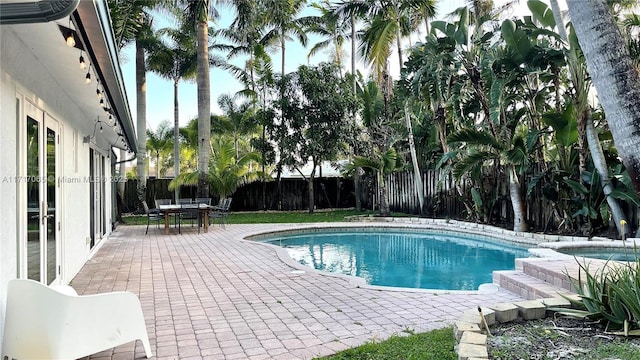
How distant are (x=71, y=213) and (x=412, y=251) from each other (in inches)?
282

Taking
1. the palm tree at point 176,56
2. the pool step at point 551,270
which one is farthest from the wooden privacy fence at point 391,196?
the pool step at point 551,270

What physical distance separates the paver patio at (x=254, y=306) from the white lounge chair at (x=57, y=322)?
1.33 feet

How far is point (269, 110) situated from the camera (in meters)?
18.5

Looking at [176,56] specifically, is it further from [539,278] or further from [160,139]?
[539,278]

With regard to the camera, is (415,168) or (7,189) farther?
(415,168)

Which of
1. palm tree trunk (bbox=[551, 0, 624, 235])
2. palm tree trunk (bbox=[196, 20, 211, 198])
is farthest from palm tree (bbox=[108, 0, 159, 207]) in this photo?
palm tree trunk (bbox=[551, 0, 624, 235])

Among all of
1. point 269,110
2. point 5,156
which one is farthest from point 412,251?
point 269,110

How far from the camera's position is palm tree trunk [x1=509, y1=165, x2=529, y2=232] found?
433 inches

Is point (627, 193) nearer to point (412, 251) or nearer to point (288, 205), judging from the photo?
point (412, 251)

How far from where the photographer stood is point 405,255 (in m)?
9.95

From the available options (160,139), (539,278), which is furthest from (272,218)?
(160,139)

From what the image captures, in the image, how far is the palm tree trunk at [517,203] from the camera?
36.1 feet

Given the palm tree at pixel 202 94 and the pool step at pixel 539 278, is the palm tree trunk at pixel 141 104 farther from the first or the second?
the pool step at pixel 539 278

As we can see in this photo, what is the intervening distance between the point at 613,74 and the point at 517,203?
8931 millimetres
